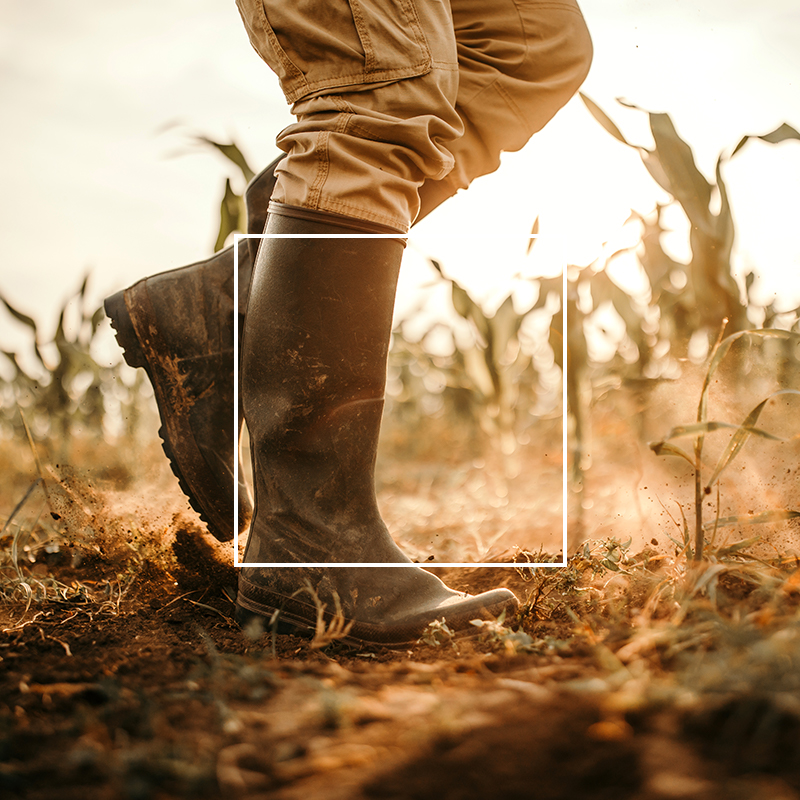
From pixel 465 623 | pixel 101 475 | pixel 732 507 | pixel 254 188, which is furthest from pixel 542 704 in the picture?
pixel 101 475

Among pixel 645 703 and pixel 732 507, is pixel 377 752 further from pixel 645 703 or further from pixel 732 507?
pixel 732 507

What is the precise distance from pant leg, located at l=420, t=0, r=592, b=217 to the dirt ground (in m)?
0.73

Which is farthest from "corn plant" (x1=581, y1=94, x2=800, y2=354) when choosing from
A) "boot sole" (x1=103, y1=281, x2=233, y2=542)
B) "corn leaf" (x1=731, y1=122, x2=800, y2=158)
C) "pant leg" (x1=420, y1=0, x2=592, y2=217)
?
"boot sole" (x1=103, y1=281, x2=233, y2=542)

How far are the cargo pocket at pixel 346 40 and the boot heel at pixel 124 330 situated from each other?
1.71ft

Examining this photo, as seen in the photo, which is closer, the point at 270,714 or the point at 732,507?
the point at 270,714

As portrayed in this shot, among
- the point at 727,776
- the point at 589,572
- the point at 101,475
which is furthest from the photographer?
the point at 101,475

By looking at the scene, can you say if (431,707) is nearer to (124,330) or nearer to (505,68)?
(124,330)

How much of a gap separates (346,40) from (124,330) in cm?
63

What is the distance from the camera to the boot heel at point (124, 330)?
1.21m

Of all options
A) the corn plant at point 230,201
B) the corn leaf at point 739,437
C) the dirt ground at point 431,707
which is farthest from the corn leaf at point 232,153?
the corn leaf at point 739,437

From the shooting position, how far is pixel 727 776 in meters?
0.39

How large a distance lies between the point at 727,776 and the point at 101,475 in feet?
6.70

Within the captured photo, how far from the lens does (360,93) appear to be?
0.94 m

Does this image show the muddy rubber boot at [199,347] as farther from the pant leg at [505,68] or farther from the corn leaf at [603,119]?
the corn leaf at [603,119]
